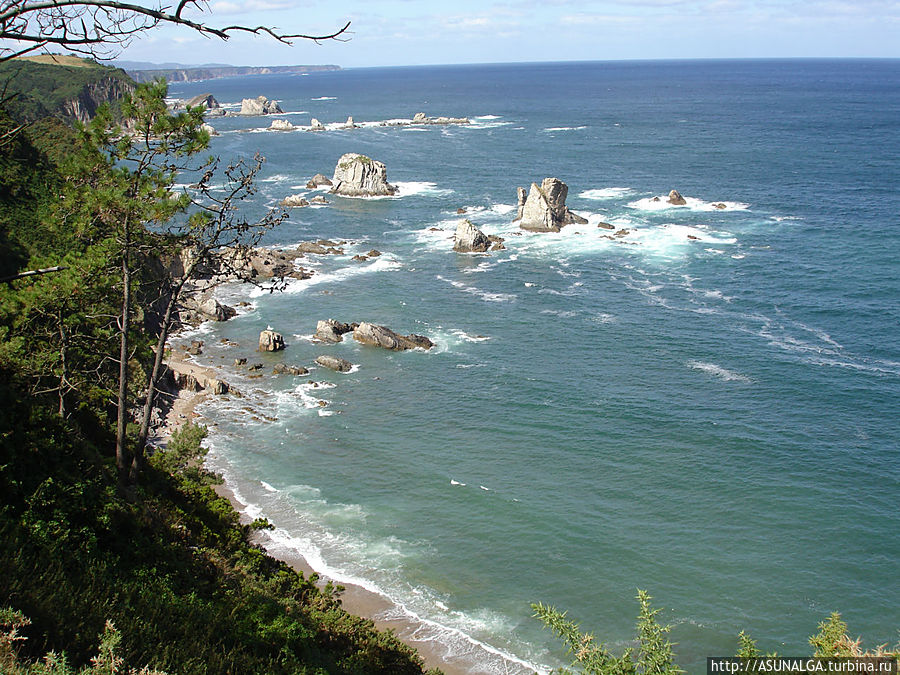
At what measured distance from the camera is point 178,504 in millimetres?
21641

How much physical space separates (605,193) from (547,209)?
832 inches

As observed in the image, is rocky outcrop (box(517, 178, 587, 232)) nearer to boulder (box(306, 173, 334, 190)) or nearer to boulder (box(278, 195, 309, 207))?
boulder (box(278, 195, 309, 207))

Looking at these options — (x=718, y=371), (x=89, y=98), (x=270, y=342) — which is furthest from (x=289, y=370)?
(x=89, y=98)

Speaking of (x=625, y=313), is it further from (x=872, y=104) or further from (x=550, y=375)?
(x=872, y=104)

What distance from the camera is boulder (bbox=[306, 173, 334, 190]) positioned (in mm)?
110125

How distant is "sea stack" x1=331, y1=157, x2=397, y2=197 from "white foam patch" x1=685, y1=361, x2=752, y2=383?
219ft

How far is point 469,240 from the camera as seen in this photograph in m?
77.6

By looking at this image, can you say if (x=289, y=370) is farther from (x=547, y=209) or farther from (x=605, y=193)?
(x=605, y=193)

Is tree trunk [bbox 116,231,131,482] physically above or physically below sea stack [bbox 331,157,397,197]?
below

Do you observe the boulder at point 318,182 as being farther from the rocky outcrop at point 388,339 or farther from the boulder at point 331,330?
the rocky outcrop at point 388,339

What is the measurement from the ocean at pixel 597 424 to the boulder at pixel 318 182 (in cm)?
1959

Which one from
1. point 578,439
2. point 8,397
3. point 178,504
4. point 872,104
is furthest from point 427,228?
point 872,104

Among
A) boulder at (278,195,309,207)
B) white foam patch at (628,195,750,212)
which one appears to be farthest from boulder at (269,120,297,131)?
white foam patch at (628,195,750,212)

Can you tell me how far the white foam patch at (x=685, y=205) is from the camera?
90312mm
